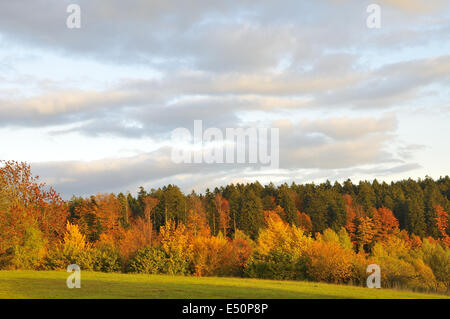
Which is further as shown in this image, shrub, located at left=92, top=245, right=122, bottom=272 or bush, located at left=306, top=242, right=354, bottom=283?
shrub, located at left=92, top=245, right=122, bottom=272

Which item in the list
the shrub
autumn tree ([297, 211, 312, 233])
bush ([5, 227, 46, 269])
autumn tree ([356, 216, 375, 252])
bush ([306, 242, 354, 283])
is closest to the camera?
bush ([306, 242, 354, 283])

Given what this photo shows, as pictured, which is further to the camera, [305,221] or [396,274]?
[305,221]

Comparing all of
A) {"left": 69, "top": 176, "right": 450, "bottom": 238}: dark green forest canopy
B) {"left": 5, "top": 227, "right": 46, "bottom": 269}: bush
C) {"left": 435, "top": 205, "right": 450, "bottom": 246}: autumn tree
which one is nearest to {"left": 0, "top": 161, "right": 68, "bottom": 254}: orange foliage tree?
{"left": 5, "top": 227, "right": 46, "bottom": 269}: bush

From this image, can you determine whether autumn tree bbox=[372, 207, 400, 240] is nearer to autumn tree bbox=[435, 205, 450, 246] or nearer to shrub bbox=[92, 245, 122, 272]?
autumn tree bbox=[435, 205, 450, 246]

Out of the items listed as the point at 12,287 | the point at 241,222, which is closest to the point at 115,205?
the point at 241,222

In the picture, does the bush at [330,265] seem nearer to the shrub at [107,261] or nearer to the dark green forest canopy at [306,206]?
the shrub at [107,261]

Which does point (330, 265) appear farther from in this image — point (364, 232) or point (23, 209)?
point (364, 232)

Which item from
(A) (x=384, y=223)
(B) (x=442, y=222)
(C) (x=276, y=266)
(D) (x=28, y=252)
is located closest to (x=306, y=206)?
(A) (x=384, y=223)

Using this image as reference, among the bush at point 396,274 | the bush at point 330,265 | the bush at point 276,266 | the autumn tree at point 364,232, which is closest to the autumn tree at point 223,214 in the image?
the autumn tree at point 364,232

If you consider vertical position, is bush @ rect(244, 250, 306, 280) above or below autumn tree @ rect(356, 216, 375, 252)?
above

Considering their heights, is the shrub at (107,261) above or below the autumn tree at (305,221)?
above

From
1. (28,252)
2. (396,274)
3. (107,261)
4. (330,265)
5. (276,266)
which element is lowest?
(396,274)

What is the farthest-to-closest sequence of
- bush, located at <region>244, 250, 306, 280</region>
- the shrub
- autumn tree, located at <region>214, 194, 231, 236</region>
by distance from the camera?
autumn tree, located at <region>214, 194, 231, 236</region> < the shrub < bush, located at <region>244, 250, 306, 280</region>
